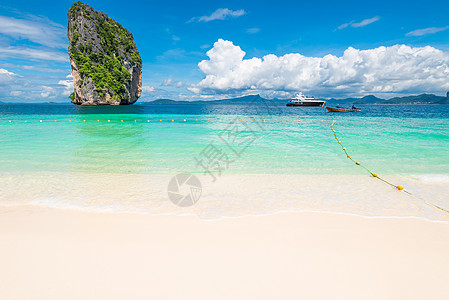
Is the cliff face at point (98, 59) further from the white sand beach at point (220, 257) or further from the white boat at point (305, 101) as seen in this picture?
the white sand beach at point (220, 257)

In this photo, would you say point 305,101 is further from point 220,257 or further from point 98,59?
point 220,257

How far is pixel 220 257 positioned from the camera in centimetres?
344

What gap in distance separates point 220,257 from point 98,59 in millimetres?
112842

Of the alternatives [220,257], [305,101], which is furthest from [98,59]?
[220,257]

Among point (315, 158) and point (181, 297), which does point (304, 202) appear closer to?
point (181, 297)

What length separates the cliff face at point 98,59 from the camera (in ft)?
293

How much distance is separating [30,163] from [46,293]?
341 inches

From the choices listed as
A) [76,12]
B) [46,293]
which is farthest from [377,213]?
[76,12]

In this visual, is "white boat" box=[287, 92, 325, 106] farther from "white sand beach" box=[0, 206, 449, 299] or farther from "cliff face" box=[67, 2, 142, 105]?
"white sand beach" box=[0, 206, 449, 299]

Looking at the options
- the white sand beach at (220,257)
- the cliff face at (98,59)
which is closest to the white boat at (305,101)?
the cliff face at (98,59)

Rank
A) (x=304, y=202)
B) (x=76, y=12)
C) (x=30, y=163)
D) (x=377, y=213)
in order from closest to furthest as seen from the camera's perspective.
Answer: (x=377, y=213) → (x=304, y=202) → (x=30, y=163) → (x=76, y=12)

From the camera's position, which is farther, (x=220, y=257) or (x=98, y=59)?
(x=98, y=59)

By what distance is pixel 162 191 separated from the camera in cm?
631

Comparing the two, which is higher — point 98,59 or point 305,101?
point 98,59
